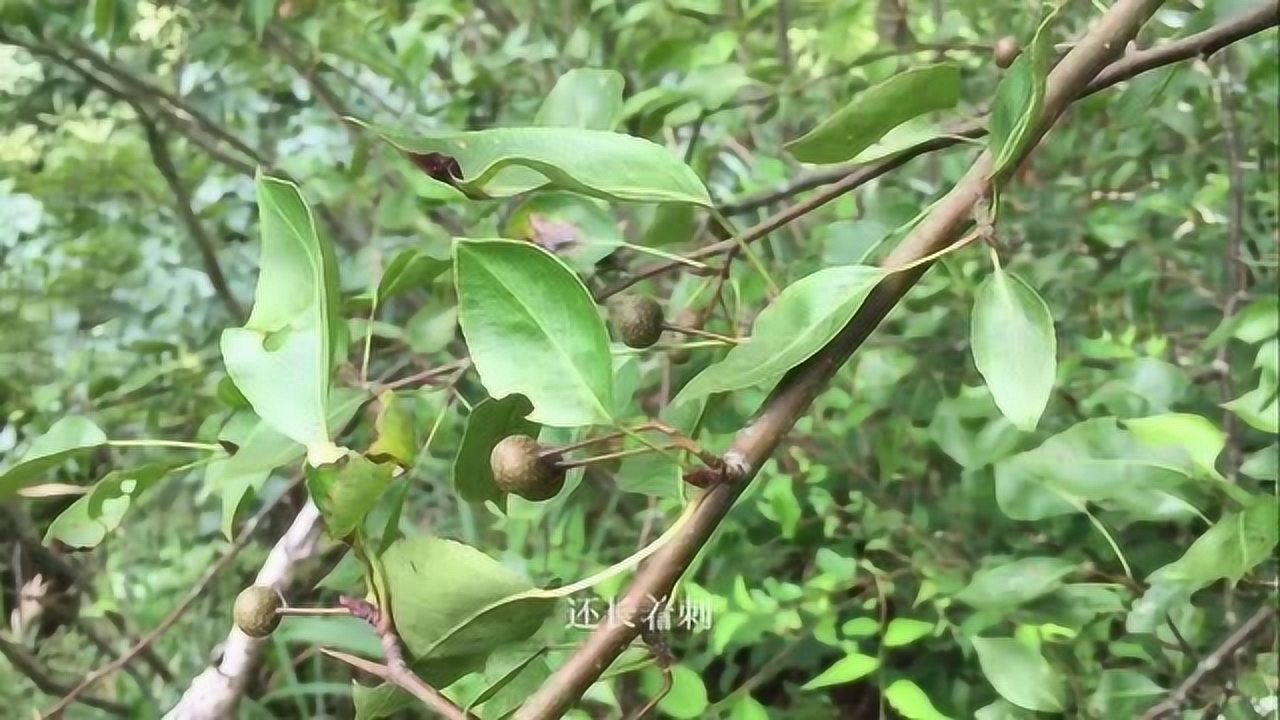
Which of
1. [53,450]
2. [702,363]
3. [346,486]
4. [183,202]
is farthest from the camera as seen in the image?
[183,202]

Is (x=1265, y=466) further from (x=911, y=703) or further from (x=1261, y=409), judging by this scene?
(x=911, y=703)

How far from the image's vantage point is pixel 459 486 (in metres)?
0.31

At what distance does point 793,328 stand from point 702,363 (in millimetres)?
349

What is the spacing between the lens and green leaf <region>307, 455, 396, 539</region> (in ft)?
0.79

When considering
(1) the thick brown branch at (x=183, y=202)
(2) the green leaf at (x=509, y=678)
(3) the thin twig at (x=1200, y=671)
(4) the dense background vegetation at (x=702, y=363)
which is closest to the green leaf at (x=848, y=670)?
(4) the dense background vegetation at (x=702, y=363)

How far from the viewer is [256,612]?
0.28m

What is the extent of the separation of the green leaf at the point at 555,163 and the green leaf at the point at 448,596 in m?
0.08

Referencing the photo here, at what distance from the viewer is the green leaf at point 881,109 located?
307 millimetres

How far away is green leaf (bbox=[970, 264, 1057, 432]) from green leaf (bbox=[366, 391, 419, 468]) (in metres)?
0.15

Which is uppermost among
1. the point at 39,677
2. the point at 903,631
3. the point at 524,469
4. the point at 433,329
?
the point at 524,469

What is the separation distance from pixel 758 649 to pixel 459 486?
0.49 m

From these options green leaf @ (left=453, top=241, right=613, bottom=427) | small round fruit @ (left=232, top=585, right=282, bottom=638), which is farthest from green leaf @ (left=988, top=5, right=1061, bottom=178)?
small round fruit @ (left=232, top=585, right=282, bottom=638)

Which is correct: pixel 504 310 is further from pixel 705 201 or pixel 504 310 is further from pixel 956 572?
pixel 956 572

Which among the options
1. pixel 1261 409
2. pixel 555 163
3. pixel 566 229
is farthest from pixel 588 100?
pixel 1261 409
